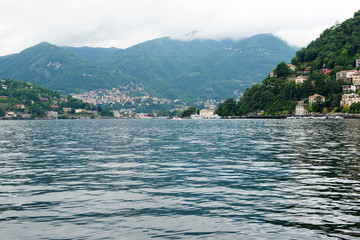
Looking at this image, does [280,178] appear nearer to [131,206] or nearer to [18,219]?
[131,206]

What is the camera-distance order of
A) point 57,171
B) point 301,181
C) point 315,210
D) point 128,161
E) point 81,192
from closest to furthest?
1. point 315,210
2. point 81,192
3. point 301,181
4. point 57,171
5. point 128,161

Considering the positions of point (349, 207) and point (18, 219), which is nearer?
point (18, 219)

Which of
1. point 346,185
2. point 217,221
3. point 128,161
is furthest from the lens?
point 128,161

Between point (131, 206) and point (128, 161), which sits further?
point (128, 161)

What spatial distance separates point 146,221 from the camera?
12.8m

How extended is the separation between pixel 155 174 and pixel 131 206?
27.7 ft

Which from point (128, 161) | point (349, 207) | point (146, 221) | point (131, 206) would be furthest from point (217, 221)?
point (128, 161)

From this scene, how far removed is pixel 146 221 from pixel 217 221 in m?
2.50

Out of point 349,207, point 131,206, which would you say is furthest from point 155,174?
point 349,207

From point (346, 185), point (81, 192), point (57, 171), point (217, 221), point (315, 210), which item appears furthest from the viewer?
point (57, 171)

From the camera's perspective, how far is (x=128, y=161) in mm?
30062

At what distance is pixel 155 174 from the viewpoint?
76.6 ft

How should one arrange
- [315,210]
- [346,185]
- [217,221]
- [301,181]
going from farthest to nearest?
[301,181], [346,185], [315,210], [217,221]

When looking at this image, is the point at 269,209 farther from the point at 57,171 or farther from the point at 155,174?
the point at 57,171
